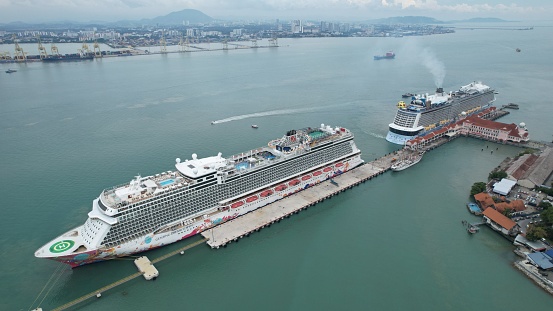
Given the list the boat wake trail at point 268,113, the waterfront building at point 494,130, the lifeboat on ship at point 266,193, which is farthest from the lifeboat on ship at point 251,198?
the waterfront building at point 494,130

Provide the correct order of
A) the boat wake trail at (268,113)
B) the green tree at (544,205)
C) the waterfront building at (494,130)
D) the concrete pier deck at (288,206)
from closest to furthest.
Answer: the concrete pier deck at (288,206), the green tree at (544,205), the waterfront building at (494,130), the boat wake trail at (268,113)

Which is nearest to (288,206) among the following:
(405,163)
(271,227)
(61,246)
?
(271,227)

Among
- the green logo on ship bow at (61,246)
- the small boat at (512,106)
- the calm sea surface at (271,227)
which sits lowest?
the calm sea surface at (271,227)

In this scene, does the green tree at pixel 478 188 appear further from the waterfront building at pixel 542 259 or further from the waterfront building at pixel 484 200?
the waterfront building at pixel 542 259

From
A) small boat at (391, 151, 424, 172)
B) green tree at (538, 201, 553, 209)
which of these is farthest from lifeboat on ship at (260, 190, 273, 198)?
green tree at (538, 201, 553, 209)

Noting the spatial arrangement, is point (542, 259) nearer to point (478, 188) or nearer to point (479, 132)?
point (478, 188)

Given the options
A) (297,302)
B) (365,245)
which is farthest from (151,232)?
(365,245)

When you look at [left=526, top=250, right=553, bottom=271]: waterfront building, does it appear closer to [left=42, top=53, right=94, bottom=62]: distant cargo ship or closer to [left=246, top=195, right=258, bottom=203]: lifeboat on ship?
[left=246, top=195, right=258, bottom=203]: lifeboat on ship
